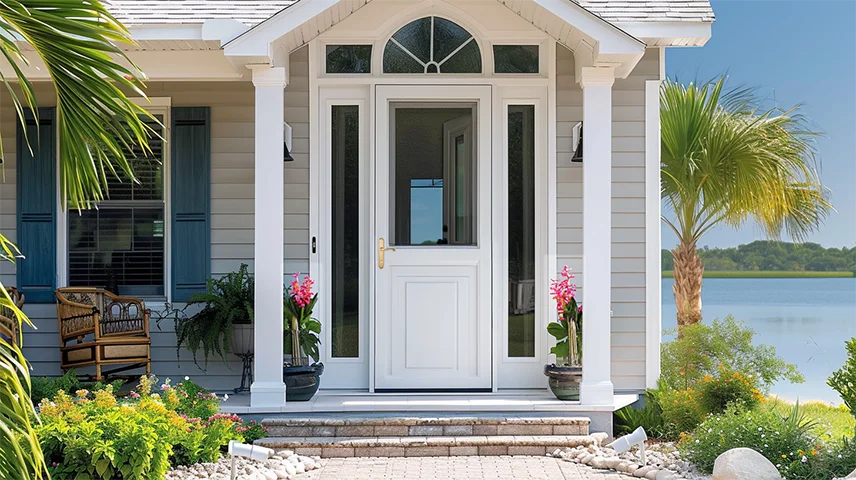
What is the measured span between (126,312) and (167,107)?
1592 millimetres

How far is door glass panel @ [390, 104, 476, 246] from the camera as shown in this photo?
20.1ft

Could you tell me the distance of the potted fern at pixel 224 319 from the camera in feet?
19.3

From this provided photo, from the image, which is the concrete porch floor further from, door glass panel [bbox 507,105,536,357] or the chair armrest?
the chair armrest

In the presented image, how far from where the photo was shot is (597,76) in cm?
558

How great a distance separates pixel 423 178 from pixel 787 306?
628 inches

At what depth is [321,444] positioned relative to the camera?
529 cm

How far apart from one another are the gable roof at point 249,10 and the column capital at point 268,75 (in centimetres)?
43

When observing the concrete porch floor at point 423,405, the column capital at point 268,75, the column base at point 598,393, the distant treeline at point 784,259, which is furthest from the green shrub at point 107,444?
the distant treeline at point 784,259

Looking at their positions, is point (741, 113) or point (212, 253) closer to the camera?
point (212, 253)

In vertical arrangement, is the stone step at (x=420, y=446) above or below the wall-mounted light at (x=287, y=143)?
below

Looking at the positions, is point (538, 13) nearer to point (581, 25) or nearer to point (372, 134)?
point (581, 25)

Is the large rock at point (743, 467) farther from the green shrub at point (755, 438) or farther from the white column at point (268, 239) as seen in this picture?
the white column at point (268, 239)

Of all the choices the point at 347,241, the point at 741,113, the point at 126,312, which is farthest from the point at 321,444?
the point at 741,113

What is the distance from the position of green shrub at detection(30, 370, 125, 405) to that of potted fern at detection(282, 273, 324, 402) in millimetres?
1117
